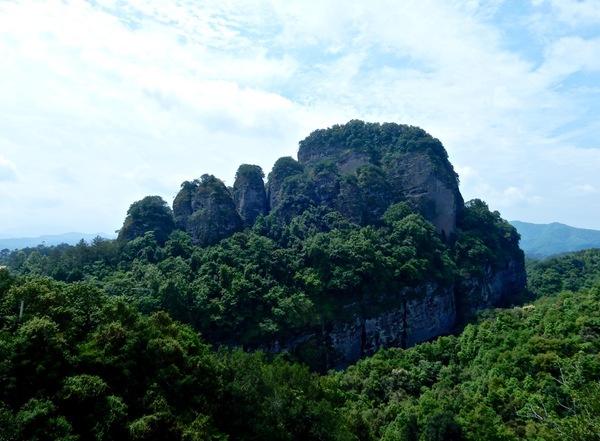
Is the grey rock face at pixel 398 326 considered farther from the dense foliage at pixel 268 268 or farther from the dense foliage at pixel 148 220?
the dense foliage at pixel 148 220

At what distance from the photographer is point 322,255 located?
36.9 metres

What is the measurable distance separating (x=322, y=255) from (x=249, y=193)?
13327 mm

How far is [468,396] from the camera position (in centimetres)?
2038

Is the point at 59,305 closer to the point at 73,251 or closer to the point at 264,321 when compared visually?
the point at 264,321

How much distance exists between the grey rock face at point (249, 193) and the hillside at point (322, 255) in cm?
11

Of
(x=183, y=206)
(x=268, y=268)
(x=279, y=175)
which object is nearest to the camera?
(x=268, y=268)

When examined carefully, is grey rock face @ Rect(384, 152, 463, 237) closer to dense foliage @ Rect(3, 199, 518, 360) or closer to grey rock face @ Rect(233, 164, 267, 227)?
dense foliage @ Rect(3, 199, 518, 360)

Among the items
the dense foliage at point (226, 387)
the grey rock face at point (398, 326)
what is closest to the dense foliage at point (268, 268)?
the grey rock face at point (398, 326)

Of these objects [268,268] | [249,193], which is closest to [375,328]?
[268,268]

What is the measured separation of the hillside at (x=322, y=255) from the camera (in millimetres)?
31672

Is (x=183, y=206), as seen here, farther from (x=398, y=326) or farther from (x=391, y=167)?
(x=391, y=167)

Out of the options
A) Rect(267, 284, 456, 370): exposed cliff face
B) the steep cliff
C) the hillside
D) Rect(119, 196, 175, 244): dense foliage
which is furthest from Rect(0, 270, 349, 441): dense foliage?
Rect(119, 196, 175, 244): dense foliage

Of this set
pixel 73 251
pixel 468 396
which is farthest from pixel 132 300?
pixel 468 396

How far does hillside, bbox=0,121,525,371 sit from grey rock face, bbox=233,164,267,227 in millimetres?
112
